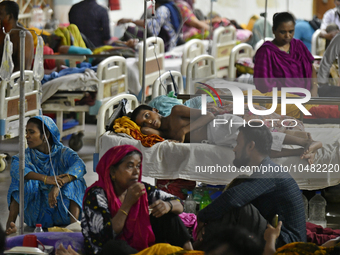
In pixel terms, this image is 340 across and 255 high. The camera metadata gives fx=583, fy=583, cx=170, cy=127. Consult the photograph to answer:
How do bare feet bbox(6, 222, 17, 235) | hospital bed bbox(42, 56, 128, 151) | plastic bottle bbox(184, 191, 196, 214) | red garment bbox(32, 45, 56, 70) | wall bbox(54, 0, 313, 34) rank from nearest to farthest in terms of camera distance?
bare feet bbox(6, 222, 17, 235), plastic bottle bbox(184, 191, 196, 214), hospital bed bbox(42, 56, 128, 151), red garment bbox(32, 45, 56, 70), wall bbox(54, 0, 313, 34)

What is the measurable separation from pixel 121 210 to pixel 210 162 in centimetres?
117

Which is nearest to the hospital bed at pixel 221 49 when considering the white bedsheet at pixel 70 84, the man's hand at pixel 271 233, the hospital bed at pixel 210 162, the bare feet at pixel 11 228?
A: the white bedsheet at pixel 70 84

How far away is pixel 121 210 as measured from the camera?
8.14 feet

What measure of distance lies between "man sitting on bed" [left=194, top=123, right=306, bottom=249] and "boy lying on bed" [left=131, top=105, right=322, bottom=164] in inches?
26.4

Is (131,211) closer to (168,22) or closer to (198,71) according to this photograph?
(198,71)

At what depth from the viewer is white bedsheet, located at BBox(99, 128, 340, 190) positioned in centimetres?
351

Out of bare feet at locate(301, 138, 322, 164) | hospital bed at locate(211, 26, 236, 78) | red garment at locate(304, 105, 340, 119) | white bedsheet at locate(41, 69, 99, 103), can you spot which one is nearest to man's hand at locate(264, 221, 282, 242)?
bare feet at locate(301, 138, 322, 164)

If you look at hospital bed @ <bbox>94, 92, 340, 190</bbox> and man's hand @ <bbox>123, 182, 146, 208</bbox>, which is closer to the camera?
man's hand @ <bbox>123, 182, 146, 208</bbox>

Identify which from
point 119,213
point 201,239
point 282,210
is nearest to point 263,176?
point 282,210

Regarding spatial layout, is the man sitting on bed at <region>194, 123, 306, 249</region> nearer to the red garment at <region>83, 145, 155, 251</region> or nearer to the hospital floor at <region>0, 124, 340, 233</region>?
the red garment at <region>83, 145, 155, 251</region>

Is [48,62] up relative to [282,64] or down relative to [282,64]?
down

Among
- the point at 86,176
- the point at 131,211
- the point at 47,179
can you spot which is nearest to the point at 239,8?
the point at 86,176

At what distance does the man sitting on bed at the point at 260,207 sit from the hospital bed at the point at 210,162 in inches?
30.9

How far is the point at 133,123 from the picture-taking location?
382 centimetres
